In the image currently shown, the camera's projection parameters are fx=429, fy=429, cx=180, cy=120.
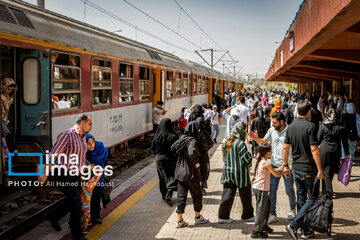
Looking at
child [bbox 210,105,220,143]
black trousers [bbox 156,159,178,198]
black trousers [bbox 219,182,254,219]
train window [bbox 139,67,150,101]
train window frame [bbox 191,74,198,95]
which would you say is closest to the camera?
black trousers [bbox 219,182,254,219]

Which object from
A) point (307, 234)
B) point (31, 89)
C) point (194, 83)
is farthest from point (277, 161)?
point (194, 83)

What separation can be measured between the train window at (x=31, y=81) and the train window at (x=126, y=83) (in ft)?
13.3

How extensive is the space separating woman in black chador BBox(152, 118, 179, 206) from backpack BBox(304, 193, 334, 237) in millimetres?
2520

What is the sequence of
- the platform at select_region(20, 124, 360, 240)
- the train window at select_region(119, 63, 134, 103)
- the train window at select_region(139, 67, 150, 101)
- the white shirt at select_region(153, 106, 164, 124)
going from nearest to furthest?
1. the platform at select_region(20, 124, 360, 240)
2. the train window at select_region(119, 63, 134, 103)
3. the train window at select_region(139, 67, 150, 101)
4. the white shirt at select_region(153, 106, 164, 124)

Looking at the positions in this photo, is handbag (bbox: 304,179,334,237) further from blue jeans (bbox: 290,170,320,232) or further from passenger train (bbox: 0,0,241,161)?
passenger train (bbox: 0,0,241,161)

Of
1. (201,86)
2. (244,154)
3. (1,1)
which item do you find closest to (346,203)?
(244,154)

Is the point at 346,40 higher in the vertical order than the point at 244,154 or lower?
higher

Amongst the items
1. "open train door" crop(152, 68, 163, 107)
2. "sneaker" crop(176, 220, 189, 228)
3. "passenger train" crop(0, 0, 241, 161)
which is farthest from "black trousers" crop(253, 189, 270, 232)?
"open train door" crop(152, 68, 163, 107)

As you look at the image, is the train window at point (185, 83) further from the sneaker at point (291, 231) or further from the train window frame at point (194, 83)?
the sneaker at point (291, 231)

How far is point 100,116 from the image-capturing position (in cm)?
957

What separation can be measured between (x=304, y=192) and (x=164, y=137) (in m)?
2.47

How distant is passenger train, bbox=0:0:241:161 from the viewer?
6656 millimetres

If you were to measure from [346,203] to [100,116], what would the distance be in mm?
5359

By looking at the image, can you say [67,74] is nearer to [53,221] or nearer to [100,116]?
[100,116]
